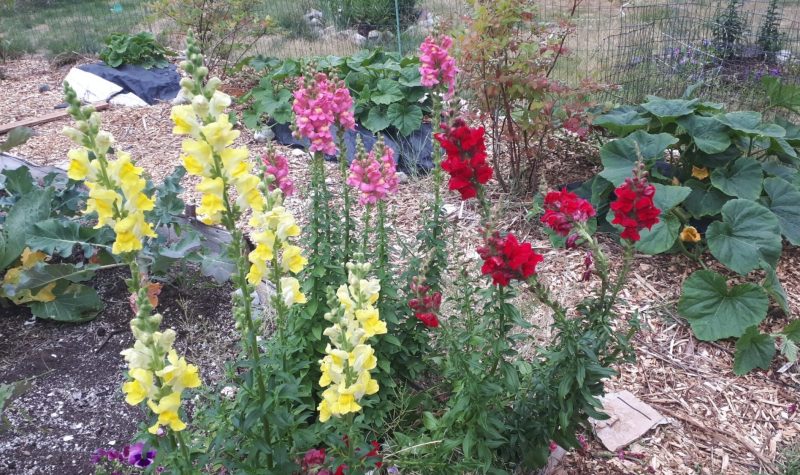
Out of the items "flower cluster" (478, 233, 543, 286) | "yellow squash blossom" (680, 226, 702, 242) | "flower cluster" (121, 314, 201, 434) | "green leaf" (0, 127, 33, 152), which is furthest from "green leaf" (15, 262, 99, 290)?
"yellow squash blossom" (680, 226, 702, 242)

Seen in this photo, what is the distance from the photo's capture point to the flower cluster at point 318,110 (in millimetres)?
2434

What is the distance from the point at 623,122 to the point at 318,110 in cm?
236

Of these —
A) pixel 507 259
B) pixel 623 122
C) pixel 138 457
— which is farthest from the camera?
pixel 623 122

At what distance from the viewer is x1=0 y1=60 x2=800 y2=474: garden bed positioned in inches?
99.6

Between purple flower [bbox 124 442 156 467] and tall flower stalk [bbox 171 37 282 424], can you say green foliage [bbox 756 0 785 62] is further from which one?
purple flower [bbox 124 442 156 467]

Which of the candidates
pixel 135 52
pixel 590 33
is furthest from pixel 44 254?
pixel 590 33

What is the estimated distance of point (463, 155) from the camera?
6.31 feet

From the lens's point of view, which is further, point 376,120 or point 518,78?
Result: point 376,120

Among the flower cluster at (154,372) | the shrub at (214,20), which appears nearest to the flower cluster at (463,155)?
the flower cluster at (154,372)

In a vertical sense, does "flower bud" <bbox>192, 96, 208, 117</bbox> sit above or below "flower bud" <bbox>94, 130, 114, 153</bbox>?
above

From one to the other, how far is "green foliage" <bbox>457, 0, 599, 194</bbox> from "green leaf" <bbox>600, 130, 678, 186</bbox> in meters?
0.23

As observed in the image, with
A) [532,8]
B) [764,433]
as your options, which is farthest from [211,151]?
[532,8]

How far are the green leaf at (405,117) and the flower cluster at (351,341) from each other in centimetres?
367

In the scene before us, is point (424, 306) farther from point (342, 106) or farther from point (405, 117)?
point (405, 117)
